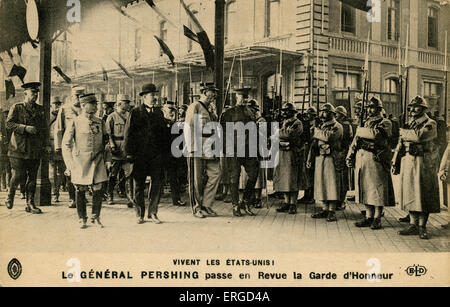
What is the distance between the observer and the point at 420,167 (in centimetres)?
557

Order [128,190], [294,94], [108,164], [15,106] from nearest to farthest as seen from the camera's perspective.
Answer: [108,164], [15,106], [128,190], [294,94]

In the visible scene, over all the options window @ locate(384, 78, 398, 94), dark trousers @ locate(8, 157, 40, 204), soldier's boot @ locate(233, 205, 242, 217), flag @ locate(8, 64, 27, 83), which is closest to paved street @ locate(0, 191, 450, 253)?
soldier's boot @ locate(233, 205, 242, 217)

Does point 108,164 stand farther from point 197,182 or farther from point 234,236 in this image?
point 234,236

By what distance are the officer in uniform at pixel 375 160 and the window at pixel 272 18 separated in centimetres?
493

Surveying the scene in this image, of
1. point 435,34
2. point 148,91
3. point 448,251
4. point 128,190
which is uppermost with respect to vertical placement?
point 435,34

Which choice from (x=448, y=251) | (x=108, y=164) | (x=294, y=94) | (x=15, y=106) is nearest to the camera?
(x=448, y=251)

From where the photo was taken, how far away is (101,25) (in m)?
6.75

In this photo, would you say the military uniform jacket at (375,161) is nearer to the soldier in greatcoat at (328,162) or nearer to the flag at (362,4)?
the soldier in greatcoat at (328,162)

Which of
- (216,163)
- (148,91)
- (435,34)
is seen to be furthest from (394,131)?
(148,91)

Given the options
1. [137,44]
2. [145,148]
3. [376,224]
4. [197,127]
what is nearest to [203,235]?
[145,148]

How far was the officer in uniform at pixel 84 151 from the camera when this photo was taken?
5840 mm

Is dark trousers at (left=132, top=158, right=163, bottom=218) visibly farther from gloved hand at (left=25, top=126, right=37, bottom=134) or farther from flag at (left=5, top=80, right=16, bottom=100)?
flag at (left=5, top=80, right=16, bottom=100)

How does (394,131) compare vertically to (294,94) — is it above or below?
below

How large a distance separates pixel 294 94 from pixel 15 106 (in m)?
6.14
